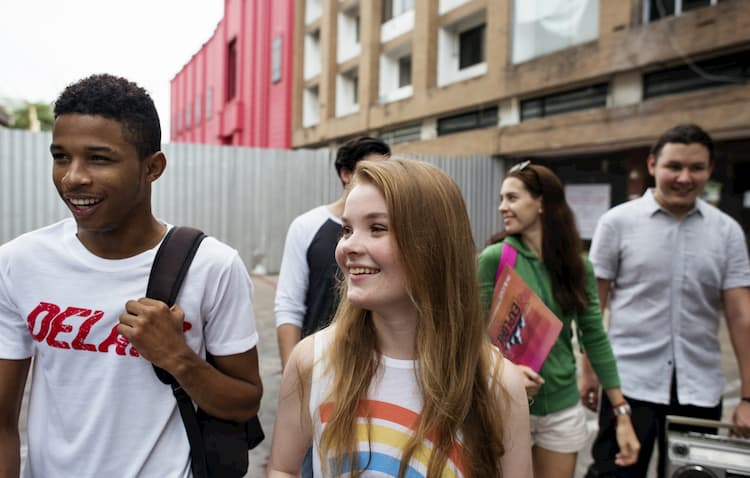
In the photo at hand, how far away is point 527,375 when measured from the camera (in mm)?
2266

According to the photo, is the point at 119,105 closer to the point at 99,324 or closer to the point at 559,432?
the point at 99,324

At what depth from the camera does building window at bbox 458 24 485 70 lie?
55.3 feet

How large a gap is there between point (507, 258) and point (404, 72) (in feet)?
61.0

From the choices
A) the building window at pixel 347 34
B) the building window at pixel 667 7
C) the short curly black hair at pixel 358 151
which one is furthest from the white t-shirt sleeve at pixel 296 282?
the building window at pixel 347 34

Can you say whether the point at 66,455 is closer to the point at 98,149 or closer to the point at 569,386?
the point at 98,149

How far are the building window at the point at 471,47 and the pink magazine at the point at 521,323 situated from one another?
15.4 metres

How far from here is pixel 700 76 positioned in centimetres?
1069

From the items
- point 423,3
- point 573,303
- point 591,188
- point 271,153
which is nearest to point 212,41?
point 423,3

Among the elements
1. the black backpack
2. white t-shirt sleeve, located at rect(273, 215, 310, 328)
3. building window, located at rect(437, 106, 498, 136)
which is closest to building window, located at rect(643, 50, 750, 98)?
building window, located at rect(437, 106, 498, 136)

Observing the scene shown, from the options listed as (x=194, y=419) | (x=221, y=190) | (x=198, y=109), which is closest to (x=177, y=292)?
(x=194, y=419)

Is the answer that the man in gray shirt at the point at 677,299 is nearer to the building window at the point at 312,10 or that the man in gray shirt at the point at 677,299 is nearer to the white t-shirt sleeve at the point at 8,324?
the white t-shirt sleeve at the point at 8,324

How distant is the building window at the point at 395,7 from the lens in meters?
18.7

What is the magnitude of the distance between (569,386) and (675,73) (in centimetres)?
1041

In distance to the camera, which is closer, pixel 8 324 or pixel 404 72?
pixel 8 324
